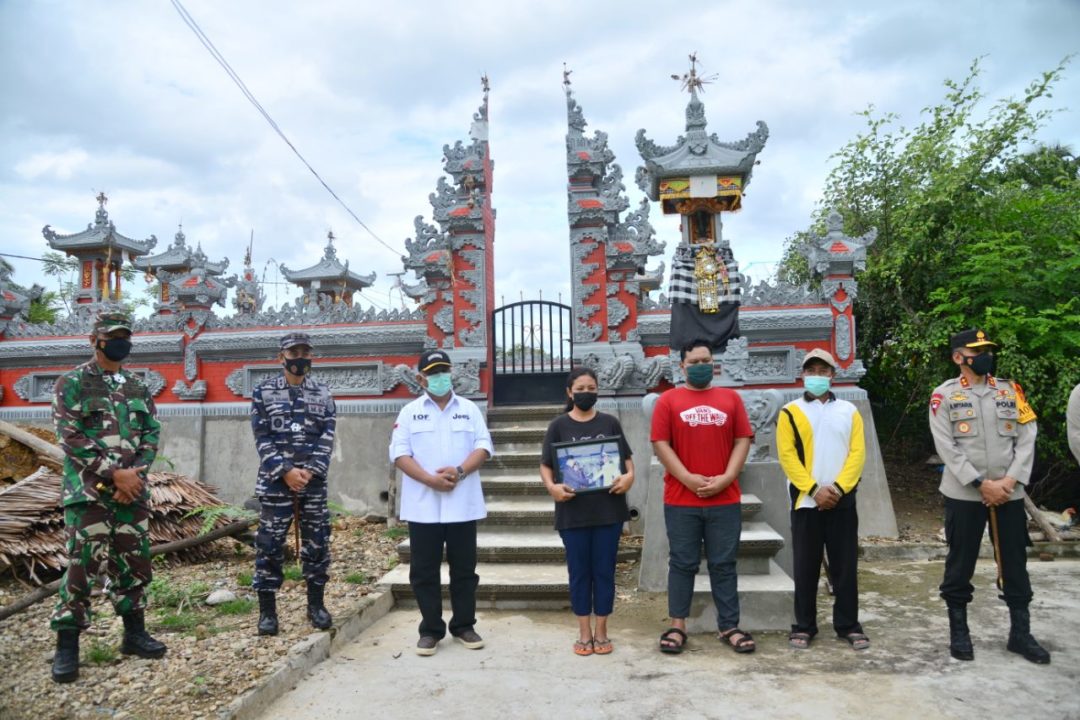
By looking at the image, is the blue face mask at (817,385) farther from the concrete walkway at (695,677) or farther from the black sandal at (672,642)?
the black sandal at (672,642)

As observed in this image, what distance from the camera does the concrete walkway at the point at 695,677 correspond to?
11.7 feet

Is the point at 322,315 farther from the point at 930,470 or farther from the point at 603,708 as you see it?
the point at 930,470

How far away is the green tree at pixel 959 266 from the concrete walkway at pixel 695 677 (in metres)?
3.71

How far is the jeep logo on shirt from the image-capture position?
4402 millimetres

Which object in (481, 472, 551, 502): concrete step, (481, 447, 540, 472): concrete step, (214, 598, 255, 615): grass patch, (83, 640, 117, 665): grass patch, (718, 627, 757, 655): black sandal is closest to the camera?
(83, 640, 117, 665): grass patch

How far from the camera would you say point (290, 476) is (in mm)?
4496

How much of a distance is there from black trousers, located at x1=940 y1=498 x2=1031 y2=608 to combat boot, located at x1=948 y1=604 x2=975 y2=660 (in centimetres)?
5

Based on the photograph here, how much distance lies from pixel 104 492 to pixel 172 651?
40.2 inches

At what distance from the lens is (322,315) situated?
898 centimetres

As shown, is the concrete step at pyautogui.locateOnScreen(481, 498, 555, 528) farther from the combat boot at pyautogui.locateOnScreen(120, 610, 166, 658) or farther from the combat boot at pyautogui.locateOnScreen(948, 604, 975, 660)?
the combat boot at pyautogui.locateOnScreen(948, 604, 975, 660)

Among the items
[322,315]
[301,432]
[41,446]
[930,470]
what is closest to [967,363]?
[301,432]

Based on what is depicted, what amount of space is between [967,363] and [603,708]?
116 inches

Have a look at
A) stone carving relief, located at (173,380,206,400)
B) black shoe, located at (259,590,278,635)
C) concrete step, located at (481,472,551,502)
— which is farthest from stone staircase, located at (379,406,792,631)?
stone carving relief, located at (173,380,206,400)

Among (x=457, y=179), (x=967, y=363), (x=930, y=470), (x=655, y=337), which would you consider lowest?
(x=930, y=470)
